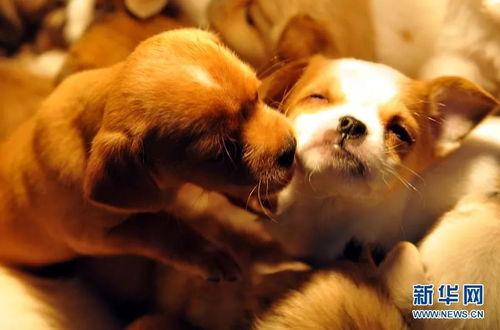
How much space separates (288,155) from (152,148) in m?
0.24

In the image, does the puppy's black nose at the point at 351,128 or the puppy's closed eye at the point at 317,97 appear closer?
the puppy's black nose at the point at 351,128

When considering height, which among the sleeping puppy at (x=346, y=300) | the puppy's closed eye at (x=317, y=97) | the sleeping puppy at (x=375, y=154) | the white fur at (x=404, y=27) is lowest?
the sleeping puppy at (x=346, y=300)

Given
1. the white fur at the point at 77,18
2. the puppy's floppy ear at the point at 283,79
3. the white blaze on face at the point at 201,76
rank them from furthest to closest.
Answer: the white fur at the point at 77,18 < the puppy's floppy ear at the point at 283,79 < the white blaze on face at the point at 201,76

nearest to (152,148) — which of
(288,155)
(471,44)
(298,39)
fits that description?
(288,155)

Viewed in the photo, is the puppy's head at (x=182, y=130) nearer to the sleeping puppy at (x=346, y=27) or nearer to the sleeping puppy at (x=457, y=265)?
the sleeping puppy at (x=457, y=265)

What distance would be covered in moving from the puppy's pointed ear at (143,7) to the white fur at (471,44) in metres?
0.81

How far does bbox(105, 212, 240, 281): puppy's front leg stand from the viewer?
123 cm

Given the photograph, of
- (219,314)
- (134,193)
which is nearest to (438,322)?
(219,314)

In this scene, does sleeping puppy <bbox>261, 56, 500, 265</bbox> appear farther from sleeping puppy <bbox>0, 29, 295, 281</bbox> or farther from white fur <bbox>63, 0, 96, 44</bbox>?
white fur <bbox>63, 0, 96, 44</bbox>

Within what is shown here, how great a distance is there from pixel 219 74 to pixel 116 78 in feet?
0.69

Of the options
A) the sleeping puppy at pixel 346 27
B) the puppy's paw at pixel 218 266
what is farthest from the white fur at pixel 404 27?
the puppy's paw at pixel 218 266

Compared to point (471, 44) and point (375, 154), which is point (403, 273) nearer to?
point (375, 154)

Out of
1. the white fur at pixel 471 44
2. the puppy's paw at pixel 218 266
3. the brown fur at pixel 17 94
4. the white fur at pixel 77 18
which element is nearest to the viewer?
the puppy's paw at pixel 218 266

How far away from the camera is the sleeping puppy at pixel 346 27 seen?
1522mm
